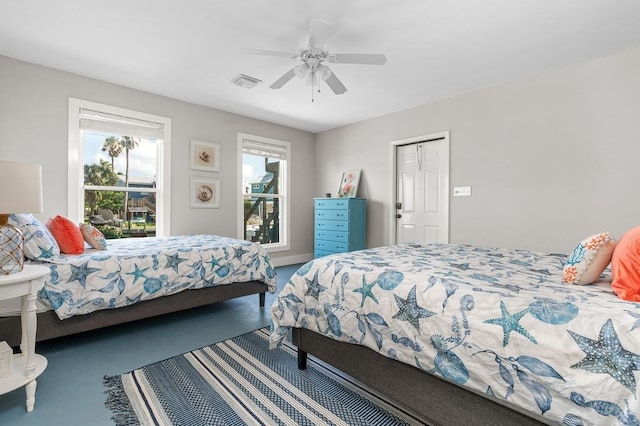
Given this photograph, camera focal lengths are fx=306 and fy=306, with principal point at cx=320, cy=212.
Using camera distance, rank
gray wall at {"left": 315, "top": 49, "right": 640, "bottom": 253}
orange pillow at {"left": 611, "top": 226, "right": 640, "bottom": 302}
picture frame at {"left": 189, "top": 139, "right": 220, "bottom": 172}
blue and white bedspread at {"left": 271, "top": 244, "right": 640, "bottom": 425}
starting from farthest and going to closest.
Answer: picture frame at {"left": 189, "top": 139, "right": 220, "bottom": 172}, gray wall at {"left": 315, "top": 49, "right": 640, "bottom": 253}, orange pillow at {"left": 611, "top": 226, "right": 640, "bottom": 302}, blue and white bedspread at {"left": 271, "top": 244, "right": 640, "bottom": 425}

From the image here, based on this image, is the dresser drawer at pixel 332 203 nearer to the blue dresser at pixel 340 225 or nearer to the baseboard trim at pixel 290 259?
the blue dresser at pixel 340 225

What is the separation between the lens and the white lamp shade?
1.57 m

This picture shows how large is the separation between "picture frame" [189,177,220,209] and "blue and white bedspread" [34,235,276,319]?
107 centimetres

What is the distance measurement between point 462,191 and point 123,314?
3.83 metres

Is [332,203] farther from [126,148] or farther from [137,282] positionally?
[137,282]

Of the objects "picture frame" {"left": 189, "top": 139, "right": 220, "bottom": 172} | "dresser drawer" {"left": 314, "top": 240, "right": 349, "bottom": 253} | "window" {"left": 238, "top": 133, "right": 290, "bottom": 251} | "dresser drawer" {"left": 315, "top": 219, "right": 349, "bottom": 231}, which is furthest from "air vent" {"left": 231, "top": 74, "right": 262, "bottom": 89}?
"dresser drawer" {"left": 314, "top": 240, "right": 349, "bottom": 253}

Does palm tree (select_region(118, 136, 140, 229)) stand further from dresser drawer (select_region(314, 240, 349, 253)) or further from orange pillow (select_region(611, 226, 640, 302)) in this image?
orange pillow (select_region(611, 226, 640, 302))

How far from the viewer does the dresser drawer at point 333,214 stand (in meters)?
4.64

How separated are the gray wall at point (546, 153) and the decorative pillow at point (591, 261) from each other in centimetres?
206

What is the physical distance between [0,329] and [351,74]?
3.51 m

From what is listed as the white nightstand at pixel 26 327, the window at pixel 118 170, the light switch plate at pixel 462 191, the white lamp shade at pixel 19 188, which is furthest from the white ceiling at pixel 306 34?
the white nightstand at pixel 26 327

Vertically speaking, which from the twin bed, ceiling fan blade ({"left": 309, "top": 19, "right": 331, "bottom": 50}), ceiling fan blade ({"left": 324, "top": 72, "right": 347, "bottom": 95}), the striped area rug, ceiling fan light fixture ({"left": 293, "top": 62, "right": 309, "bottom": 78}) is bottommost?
the striped area rug

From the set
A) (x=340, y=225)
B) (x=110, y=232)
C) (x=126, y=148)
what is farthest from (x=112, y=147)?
(x=340, y=225)

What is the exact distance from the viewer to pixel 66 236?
2.50m
